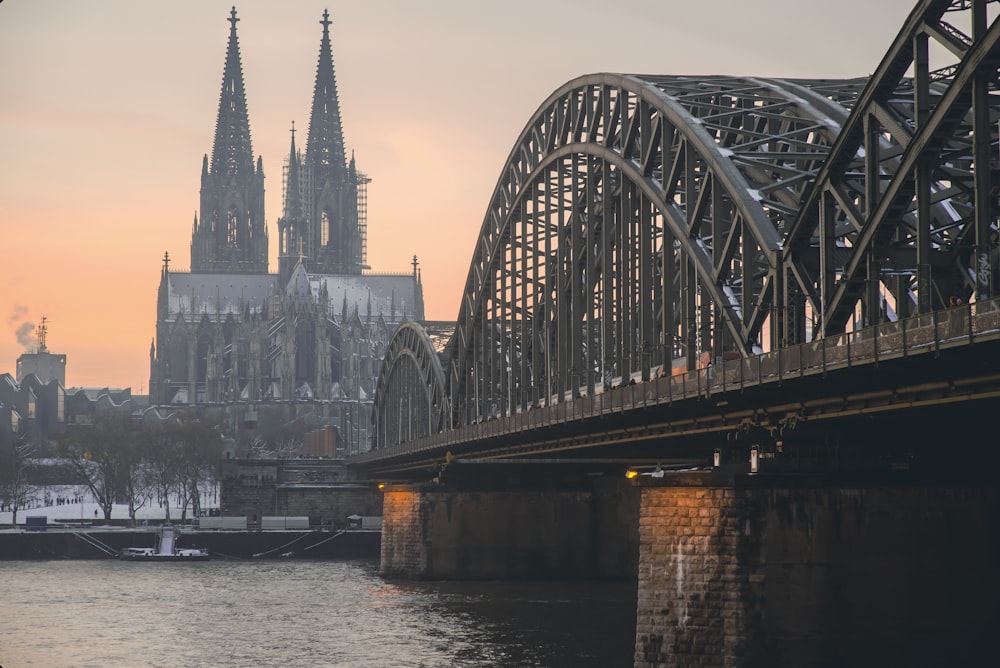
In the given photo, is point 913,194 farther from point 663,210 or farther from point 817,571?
point 663,210

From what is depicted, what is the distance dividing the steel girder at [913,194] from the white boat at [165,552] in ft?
300

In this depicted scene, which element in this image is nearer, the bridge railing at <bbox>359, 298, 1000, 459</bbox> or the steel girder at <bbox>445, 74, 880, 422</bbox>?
the bridge railing at <bbox>359, 298, 1000, 459</bbox>

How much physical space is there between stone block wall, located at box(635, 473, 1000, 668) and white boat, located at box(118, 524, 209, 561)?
93041 millimetres

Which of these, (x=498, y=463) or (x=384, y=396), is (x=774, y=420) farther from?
(x=384, y=396)

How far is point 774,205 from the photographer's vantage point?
2084 inches

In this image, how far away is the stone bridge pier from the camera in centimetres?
4197

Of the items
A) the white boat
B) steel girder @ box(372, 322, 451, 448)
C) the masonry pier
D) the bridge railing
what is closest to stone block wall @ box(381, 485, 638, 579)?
the masonry pier

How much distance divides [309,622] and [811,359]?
4076 cm

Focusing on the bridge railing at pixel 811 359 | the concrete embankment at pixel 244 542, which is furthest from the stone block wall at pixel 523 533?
the concrete embankment at pixel 244 542

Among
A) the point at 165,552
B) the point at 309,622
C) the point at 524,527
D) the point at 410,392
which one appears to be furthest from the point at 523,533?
the point at 410,392

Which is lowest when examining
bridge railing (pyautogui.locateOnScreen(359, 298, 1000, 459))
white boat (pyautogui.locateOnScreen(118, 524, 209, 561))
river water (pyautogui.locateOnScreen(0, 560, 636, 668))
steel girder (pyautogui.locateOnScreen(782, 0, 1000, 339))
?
river water (pyautogui.locateOnScreen(0, 560, 636, 668))

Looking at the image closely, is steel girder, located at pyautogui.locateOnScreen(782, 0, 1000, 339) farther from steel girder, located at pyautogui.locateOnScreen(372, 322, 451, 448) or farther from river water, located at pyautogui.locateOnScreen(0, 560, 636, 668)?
steel girder, located at pyautogui.locateOnScreen(372, 322, 451, 448)

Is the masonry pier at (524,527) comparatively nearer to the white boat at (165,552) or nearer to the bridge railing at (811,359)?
the bridge railing at (811,359)

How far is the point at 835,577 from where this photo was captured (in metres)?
42.2
